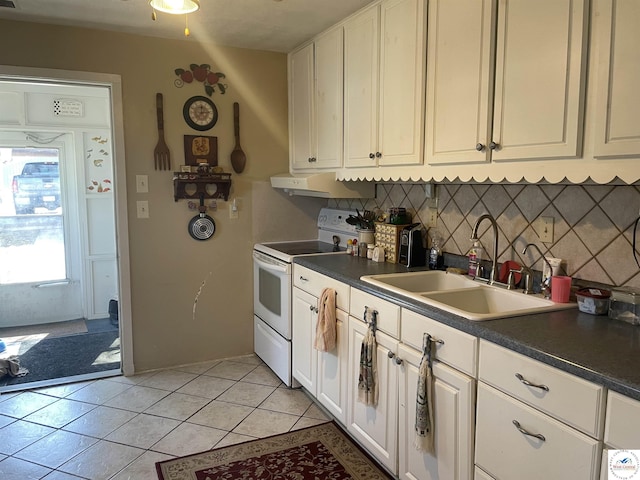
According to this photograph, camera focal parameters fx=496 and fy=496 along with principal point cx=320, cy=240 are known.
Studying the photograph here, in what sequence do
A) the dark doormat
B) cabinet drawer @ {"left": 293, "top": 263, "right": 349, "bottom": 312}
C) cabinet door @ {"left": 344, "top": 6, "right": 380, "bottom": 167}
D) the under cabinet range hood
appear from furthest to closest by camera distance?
the dark doormat → the under cabinet range hood → cabinet door @ {"left": 344, "top": 6, "right": 380, "bottom": 167} → cabinet drawer @ {"left": 293, "top": 263, "right": 349, "bottom": 312}

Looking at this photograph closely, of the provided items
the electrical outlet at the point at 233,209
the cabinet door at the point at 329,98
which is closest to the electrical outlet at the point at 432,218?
the cabinet door at the point at 329,98

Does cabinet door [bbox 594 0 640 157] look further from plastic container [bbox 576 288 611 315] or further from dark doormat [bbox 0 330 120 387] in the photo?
dark doormat [bbox 0 330 120 387]

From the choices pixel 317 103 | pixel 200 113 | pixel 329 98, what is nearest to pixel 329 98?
pixel 329 98

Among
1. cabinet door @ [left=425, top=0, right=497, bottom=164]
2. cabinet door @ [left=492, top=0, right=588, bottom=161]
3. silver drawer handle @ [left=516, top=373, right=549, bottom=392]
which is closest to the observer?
silver drawer handle @ [left=516, top=373, right=549, bottom=392]

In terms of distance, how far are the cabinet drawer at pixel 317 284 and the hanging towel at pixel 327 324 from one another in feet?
0.11

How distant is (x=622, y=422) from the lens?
3.92 ft

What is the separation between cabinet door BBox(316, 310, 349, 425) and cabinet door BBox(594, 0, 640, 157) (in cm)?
141

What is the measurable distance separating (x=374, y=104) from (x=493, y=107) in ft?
2.78

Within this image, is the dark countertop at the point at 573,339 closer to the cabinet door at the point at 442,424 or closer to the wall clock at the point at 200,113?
the cabinet door at the point at 442,424

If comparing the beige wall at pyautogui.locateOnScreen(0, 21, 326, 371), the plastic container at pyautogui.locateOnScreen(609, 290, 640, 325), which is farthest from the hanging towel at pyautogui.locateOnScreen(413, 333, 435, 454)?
the beige wall at pyautogui.locateOnScreen(0, 21, 326, 371)

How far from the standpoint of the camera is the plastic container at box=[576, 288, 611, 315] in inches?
68.5

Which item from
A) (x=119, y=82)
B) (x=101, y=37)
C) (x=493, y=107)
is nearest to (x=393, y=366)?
(x=493, y=107)

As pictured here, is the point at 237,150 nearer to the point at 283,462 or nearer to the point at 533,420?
the point at 283,462

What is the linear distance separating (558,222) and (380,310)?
32.3 inches
